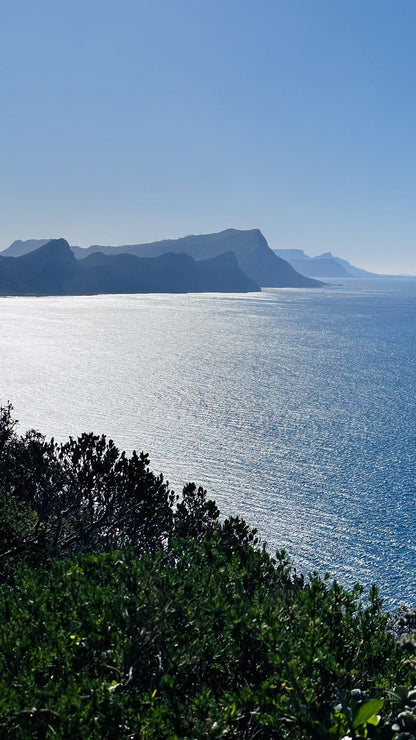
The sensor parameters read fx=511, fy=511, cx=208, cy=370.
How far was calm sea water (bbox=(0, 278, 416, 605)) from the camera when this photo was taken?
51.8 meters

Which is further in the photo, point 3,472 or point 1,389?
point 1,389

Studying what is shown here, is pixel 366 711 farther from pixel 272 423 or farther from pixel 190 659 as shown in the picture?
pixel 272 423

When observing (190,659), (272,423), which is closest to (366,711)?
(190,659)

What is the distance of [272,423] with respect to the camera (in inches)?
3401

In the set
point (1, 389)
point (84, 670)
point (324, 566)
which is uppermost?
point (84, 670)

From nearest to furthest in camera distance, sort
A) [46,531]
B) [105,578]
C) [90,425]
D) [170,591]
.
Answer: [170,591] < [105,578] < [46,531] < [90,425]

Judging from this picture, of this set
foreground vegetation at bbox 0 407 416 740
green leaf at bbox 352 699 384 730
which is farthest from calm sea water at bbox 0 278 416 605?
green leaf at bbox 352 699 384 730

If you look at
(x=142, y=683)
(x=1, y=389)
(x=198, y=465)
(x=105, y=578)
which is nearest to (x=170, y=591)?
(x=142, y=683)

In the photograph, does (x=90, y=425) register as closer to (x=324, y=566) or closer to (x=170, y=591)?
(x=324, y=566)

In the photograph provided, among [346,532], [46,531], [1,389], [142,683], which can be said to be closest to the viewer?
[142,683]

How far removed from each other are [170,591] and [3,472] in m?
20.4

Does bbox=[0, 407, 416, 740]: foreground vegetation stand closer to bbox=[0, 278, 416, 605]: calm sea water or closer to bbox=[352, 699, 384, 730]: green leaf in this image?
bbox=[352, 699, 384, 730]: green leaf

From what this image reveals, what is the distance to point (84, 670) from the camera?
389 inches

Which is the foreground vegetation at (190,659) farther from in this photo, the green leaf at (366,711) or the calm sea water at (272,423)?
the calm sea water at (272,423)
